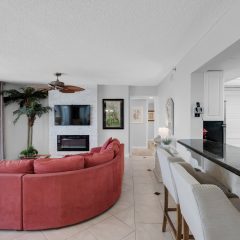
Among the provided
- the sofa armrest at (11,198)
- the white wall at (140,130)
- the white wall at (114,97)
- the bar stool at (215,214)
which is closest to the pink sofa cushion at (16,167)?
the sofa armrest at (11,198)

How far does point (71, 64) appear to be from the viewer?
3.75 m

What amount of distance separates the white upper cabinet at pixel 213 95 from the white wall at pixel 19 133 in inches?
199

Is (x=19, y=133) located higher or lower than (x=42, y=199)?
higher

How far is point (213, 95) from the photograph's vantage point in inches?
117

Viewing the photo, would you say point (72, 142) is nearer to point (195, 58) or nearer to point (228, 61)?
point (195, 58)

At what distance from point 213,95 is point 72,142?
459 cm

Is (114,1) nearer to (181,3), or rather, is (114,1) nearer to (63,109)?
(181,3)

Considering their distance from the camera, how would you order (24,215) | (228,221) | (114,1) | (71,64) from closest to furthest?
(228,221) < (114,1) < (24,215) < (71,64)

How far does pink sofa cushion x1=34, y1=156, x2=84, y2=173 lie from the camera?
2246mm

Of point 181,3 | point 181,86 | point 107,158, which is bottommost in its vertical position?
point 107,158

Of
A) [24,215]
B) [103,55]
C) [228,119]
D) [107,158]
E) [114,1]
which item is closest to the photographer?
[114,1]

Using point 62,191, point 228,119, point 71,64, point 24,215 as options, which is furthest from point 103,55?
point 228,119

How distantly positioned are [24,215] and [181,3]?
2.83m

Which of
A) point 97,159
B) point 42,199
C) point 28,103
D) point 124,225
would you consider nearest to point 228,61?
point 97,159
